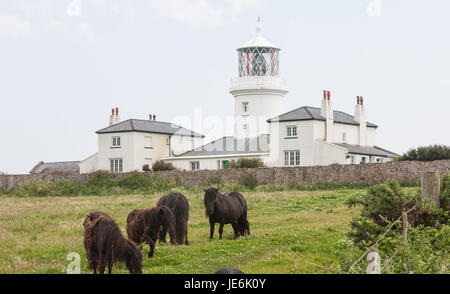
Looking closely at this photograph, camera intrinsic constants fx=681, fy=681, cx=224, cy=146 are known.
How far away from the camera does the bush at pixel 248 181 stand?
41772 millimetres

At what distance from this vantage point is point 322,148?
2095 inches

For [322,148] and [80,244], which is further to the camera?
[322,148]

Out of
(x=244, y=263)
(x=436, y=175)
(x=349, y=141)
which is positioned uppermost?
(x=349, y=141)

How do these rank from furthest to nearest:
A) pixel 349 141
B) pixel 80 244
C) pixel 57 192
A: pixel 349 141
pixel 57 192
pixel 80 244

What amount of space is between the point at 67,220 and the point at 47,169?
5855 cm

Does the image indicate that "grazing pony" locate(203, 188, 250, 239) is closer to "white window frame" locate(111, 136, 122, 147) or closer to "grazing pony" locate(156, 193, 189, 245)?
"grazing pony" locate(156, 193, 189, 245)

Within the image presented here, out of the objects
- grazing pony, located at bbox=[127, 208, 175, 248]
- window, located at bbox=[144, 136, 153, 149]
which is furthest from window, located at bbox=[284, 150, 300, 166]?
grazing pony, located at bbox=[127, 208, 175, 248]

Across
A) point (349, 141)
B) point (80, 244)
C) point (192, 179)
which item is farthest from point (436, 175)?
point (349, 141)

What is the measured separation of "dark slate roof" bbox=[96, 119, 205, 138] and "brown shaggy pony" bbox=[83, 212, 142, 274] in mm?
49154

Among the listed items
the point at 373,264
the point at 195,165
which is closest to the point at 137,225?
the point at 373,264

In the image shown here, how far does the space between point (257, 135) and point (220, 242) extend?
43635mm

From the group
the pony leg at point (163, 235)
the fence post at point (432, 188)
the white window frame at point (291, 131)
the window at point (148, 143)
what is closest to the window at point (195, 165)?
the window at point (148, 143)

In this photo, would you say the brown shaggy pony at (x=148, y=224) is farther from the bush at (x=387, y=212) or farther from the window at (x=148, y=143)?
the window at (x=148, y=143)
